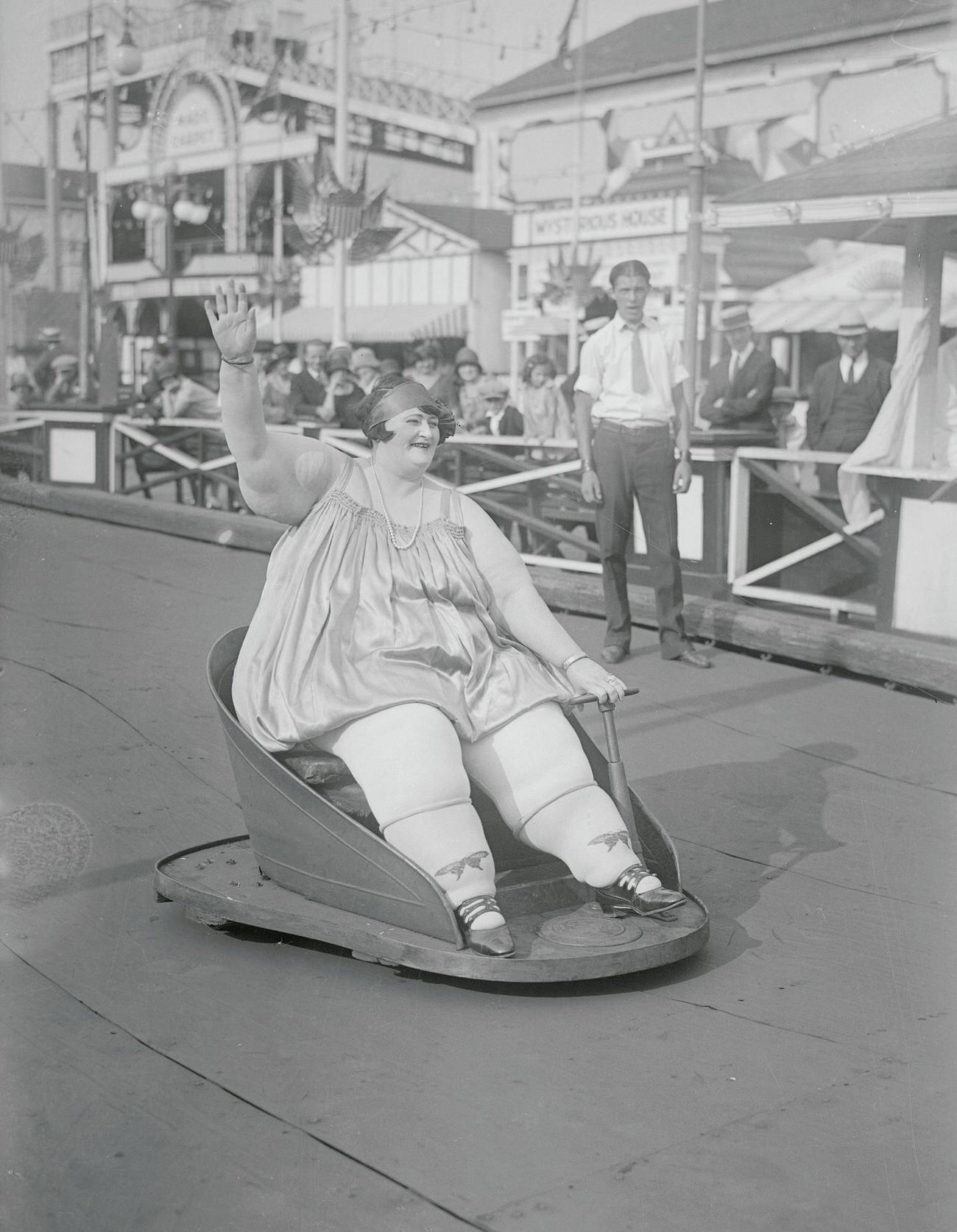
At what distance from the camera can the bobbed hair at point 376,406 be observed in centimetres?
371

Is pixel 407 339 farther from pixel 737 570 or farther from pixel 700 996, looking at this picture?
pixel 700 996

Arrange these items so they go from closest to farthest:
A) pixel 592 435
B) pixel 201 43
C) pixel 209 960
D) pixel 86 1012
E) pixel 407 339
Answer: pixel 86 1012
pixel 209 960
pixel 592 435
pixel 201 43
pixel 407 339

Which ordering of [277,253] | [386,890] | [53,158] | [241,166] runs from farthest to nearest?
1. [277,253]
2. [241,166]
3. [53,158]
4. [386,890]

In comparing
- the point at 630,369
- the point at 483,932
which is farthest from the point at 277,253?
the point at 483,932

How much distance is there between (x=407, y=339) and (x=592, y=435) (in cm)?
2304

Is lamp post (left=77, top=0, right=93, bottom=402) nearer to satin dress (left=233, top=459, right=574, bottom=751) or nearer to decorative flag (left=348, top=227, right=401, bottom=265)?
satin dress (left=233, top=459, right=574, bottom=751)

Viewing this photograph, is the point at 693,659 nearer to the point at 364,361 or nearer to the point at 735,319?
the point at 735,319

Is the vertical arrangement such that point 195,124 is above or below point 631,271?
above

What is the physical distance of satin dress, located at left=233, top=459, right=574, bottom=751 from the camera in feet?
11.4

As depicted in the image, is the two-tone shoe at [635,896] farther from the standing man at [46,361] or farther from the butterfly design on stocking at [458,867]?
the standing man at [46,361]

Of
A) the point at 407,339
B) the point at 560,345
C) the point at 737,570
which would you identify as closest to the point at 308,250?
the point at 407,339

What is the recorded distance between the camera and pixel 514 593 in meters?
3.80

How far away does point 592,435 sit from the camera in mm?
7168

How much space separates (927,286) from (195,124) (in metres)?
12.0
